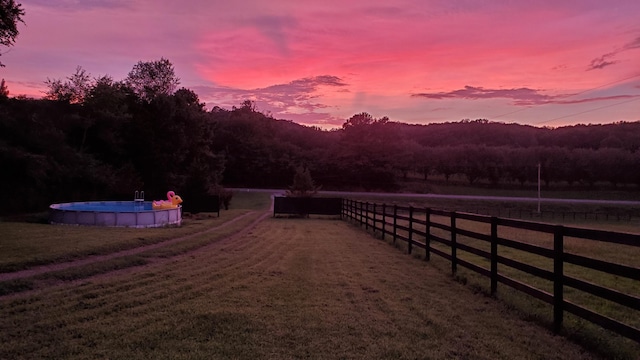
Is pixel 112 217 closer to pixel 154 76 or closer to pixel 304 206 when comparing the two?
pixel 304 206

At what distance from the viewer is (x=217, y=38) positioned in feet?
75.0

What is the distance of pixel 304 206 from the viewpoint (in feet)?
112

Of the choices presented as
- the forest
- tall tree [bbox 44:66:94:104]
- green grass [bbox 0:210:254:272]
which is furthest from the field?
tall tree [bbox 44:66:94:104]

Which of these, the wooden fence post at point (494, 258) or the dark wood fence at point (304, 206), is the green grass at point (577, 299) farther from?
the dark wood fence at point (304, 206)

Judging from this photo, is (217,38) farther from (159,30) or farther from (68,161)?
(68,161)

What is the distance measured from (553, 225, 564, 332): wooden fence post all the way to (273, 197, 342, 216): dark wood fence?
1114 inches

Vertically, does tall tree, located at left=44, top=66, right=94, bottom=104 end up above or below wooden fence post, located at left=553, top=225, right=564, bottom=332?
above

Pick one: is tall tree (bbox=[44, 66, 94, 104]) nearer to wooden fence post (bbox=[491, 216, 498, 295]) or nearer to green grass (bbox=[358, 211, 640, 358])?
green grass (bbox=[358, 211, 640, 358])

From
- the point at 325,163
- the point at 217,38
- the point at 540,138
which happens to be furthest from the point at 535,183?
the point at 217,38

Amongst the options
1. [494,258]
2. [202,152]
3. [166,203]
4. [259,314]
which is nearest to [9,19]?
[166,203]

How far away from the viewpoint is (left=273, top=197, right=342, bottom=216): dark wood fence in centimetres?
3397

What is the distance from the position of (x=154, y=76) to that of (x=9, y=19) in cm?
4964

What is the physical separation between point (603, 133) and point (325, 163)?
6750cm

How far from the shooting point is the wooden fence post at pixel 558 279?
216 inches
